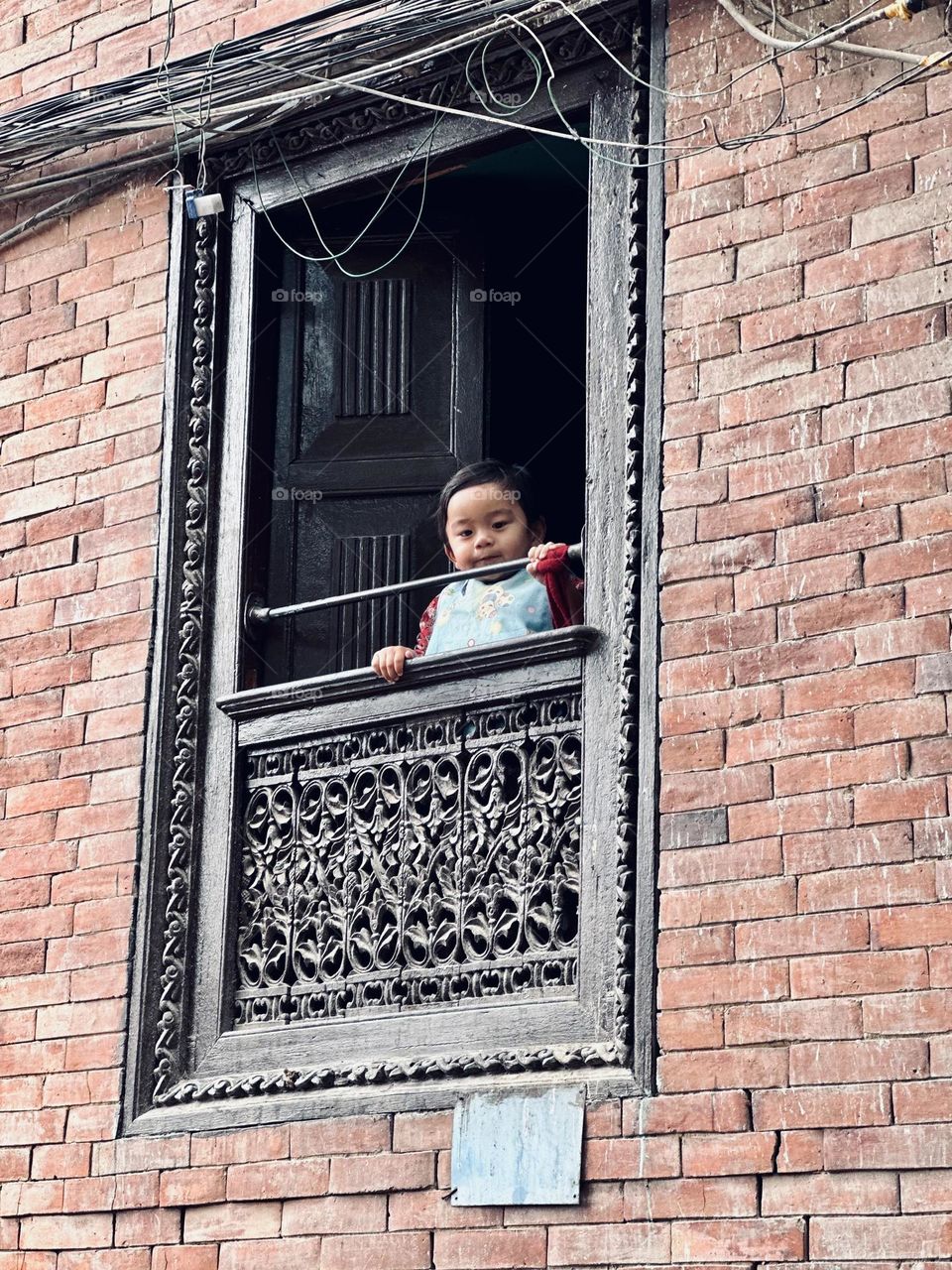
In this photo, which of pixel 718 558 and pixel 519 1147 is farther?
pixel 718 558

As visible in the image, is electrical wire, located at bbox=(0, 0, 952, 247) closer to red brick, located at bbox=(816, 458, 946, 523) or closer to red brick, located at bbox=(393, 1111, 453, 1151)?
red brick, located at bbox=(816, 458, 946, 523)

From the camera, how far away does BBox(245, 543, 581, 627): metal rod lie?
20.0ft

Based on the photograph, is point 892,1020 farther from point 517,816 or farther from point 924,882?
point 517,816

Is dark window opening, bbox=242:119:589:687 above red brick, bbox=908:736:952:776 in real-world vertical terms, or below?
above

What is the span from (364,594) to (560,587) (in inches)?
27.0

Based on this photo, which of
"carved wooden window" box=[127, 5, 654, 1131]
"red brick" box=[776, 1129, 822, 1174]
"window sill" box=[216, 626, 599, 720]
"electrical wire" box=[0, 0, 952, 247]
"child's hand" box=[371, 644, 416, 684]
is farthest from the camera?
"electrical wire" box=[0, 0, 952, 247]

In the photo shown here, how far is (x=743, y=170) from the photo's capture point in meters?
5.72

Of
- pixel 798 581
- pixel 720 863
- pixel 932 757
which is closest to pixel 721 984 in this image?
pixel 720 863

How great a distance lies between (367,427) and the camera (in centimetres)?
712

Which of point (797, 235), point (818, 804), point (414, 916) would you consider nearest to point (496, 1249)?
point (414, 916)

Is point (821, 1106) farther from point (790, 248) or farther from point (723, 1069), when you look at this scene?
point (790, 248)

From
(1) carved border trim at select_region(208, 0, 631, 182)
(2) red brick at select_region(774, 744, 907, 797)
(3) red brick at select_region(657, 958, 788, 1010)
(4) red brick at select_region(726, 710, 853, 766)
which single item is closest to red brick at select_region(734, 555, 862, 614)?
(4) red brick at select_region(726, 710, 853, 766)

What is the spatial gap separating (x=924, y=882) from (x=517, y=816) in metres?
1.30

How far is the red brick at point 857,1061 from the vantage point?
188 inches
